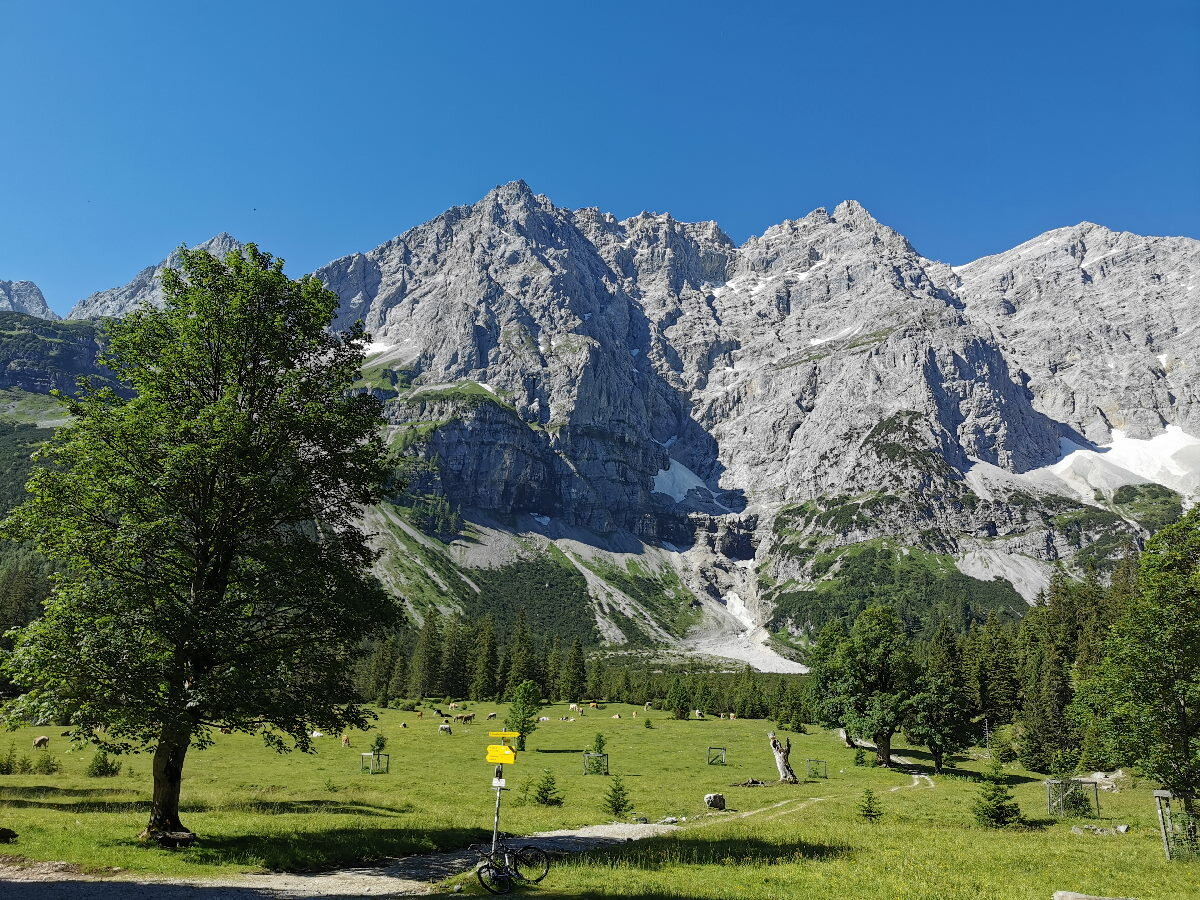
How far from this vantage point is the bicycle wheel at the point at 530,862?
1902cm

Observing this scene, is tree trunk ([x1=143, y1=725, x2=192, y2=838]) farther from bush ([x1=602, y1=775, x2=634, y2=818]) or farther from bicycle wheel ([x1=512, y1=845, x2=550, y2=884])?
bush ([x1=602, y1=775, x2=634, y2=818])

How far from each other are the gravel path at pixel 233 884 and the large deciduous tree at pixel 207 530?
144 inches

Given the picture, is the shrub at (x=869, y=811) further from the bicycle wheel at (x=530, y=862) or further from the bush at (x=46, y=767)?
the bush at (x=46, y=767)

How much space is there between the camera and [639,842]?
25.2 meters

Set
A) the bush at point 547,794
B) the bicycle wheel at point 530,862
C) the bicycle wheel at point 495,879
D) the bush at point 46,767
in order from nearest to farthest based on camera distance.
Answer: the bicycle wheel at point 495,879
the bicycle wheel at point 530,862
the bush at point 547,794
the bush at point 46,767

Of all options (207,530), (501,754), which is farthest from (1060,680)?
(207,530)

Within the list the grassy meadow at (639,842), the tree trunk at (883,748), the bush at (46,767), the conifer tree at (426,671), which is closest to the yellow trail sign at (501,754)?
the grassy meadow at (639,842)

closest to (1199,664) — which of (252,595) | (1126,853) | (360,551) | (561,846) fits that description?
(1126,853)

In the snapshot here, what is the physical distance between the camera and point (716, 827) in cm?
2969

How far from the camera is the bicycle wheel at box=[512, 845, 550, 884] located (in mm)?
19016

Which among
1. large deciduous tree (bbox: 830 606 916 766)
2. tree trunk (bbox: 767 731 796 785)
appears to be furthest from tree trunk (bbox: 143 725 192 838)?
large deciduous tree (bbox: 830 606 916 766)

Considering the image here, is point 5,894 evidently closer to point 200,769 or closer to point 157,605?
point 157,605

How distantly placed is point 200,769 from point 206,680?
38299 mm

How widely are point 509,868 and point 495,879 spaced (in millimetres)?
1067
